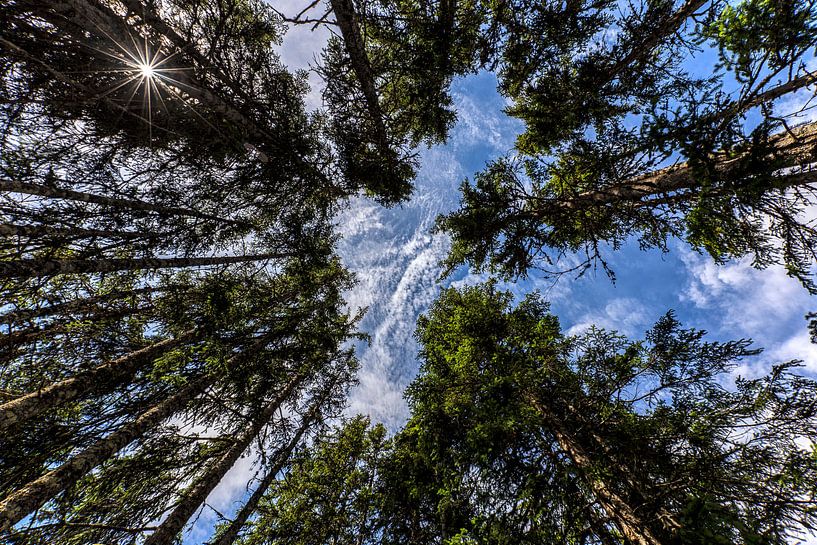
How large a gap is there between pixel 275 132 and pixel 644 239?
408 inches

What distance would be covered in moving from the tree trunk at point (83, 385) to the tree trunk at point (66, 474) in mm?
1001

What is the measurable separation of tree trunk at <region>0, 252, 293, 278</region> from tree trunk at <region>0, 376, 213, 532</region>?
9.95 ft

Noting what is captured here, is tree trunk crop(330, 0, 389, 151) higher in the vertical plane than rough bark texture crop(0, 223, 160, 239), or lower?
higher

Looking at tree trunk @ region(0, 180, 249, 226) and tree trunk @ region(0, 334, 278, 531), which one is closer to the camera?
tree trunk @ region(0, 334, 278, 531)

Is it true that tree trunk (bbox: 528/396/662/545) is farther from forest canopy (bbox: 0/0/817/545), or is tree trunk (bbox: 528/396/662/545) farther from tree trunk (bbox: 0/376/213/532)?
tree trunk (bbox: 0/376/213/532)

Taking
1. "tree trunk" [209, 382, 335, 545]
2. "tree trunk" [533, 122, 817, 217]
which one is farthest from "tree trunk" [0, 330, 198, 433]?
"tree trunk" [533, 122, 817, 217]

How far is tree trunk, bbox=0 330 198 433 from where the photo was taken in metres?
3.87

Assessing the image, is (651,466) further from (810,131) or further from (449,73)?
(449,73)

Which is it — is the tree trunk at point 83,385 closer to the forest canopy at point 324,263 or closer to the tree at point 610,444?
the forest canopy at point 324,263

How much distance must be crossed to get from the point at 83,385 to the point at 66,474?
7.58ft

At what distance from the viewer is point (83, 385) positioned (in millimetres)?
5086

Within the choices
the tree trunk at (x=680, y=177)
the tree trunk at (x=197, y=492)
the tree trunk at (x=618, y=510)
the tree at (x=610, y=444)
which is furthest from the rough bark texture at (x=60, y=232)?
the tree trunk at (x=618, y=510)

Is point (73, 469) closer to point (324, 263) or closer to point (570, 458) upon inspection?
point (324, 263)

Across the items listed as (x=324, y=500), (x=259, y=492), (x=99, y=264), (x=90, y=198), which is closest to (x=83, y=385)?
(x=99, y=264)
